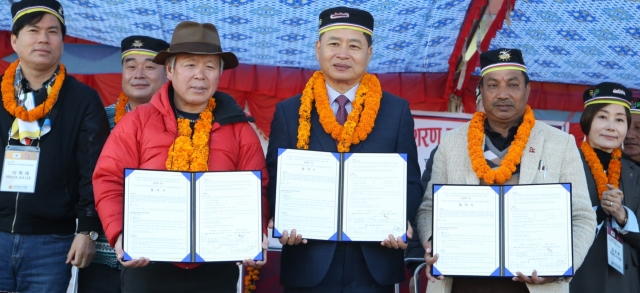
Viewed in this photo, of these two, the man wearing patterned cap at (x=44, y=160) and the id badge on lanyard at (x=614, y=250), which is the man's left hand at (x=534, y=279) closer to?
the id badge on lanyard at (x=614, y=250)

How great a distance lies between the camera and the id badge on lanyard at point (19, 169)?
383 cm

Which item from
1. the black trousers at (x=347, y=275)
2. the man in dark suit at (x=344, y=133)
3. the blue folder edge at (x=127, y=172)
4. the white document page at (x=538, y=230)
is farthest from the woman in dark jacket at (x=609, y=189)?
the blue folder edge at (x=127, y=172)

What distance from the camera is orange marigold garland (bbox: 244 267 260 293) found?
19.8ft

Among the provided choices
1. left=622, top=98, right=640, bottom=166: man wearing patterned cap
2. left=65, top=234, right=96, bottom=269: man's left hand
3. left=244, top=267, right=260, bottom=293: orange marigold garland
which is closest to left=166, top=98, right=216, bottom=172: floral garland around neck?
left=65, top=234, right=96, bottom=269: man's left hand

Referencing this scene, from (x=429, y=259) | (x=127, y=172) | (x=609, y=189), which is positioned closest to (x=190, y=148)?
(x=127, y=172)

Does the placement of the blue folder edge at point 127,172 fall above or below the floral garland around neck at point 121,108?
below

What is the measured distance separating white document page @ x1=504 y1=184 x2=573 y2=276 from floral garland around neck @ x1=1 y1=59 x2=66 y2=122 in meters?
2.48

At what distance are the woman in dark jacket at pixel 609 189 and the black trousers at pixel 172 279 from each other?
240 centimetres

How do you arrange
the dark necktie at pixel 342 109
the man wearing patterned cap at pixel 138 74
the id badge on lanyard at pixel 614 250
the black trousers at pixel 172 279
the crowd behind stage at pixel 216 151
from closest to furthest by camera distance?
the black trousers at pixel 172 279, the crowd behind stage at pixel 216 151, the dark necktie at pixel 342 109, the id badge on lanyard at pixel 614 250, the man wearing patterned cap at pixel 138 74

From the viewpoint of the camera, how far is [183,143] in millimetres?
3502

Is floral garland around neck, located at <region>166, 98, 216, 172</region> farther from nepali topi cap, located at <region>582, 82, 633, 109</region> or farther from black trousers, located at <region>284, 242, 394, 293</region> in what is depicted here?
nepali topi cap, located at <region>582, 82, 633, 109</region>

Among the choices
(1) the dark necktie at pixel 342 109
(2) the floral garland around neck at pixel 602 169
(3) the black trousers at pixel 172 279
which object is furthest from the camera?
(2) the floral garland around neck at pixel 602 169

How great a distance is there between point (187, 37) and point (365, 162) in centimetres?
112

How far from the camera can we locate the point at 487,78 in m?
4.00
